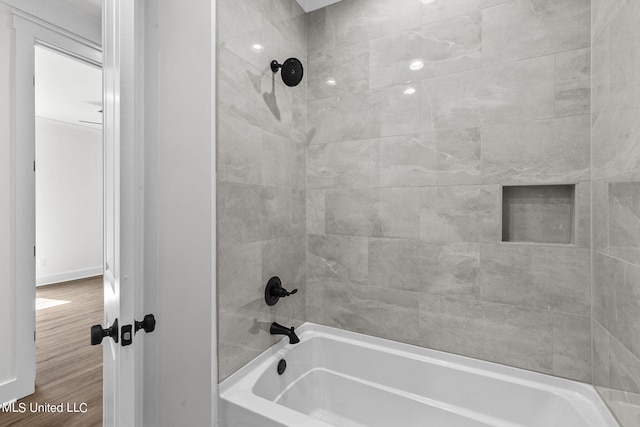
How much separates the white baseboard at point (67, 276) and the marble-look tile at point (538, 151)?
20.3 ft

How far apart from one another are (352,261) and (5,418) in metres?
2.30

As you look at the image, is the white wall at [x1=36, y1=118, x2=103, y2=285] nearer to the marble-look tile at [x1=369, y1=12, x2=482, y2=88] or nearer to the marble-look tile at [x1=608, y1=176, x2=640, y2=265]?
the marble-look tile at [x1=369, y1=12, x2=482, y2=88]

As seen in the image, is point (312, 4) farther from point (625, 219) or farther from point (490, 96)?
point (625, 219)

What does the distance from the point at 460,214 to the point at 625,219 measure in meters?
0.58

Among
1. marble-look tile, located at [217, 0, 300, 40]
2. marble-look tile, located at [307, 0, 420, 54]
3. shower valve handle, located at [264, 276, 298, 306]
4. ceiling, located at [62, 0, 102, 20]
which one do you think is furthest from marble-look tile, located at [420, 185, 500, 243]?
ceiling, located at [62, 0, 102, 20]

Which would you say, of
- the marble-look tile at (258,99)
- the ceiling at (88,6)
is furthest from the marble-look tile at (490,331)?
the ceiling at (88,6)

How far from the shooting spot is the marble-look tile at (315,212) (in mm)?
1781

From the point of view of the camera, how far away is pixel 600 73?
3.60 feet

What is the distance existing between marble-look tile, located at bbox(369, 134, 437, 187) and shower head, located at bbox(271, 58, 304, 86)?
0.51 metres

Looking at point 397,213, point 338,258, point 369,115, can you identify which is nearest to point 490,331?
point 397,213

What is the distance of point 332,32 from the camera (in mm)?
1737

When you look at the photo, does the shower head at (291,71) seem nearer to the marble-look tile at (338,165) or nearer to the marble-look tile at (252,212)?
the marble-look tile at (338,165)

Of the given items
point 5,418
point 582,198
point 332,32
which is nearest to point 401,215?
point 582,198

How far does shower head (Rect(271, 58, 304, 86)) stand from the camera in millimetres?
1450
